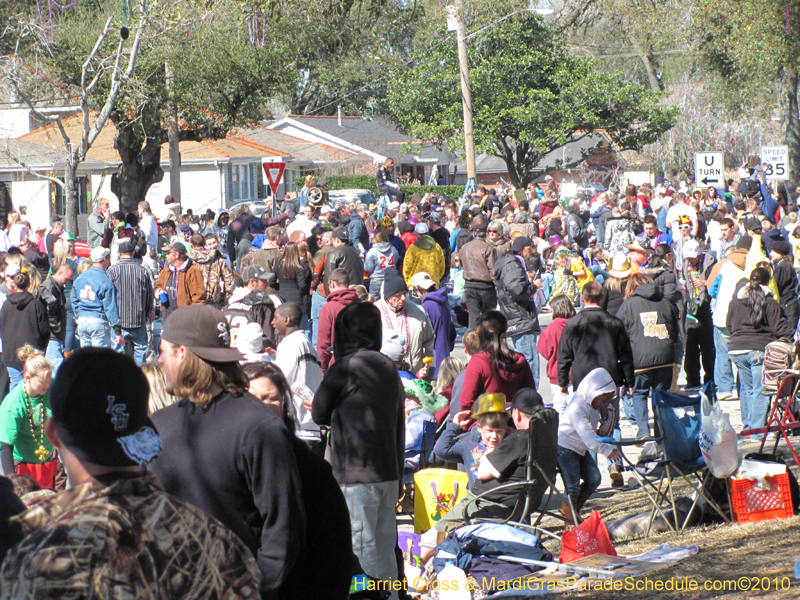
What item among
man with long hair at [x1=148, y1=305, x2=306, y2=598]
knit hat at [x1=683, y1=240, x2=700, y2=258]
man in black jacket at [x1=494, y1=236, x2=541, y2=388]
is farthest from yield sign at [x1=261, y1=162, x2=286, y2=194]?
man with long hair at [x1=148, y1=305, x2=306, y2=598]

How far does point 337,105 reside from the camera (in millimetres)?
68750

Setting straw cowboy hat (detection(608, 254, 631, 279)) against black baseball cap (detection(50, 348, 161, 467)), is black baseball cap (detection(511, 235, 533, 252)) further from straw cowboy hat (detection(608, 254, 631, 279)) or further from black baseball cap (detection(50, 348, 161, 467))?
black baseball cap (detection(50, 348, 161, 467))

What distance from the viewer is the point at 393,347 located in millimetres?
8570

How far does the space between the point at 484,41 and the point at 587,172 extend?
18384 mm

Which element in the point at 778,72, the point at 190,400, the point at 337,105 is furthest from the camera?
the point at 337,105

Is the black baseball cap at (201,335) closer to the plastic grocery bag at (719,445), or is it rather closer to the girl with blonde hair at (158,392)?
the girl with blonde hair at (158,392)

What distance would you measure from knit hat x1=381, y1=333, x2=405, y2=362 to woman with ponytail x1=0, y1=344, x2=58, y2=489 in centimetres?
295

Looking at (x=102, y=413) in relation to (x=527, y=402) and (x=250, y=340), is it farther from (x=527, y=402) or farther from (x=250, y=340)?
(x=250, y=340)

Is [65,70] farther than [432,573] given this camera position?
Yes

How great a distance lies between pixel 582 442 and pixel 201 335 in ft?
14.8

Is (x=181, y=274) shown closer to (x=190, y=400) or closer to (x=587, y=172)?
(x=190, y=400)

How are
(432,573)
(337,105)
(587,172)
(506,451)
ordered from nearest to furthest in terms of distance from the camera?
(432,573)
(506,451)
(587,172)
(337,105)

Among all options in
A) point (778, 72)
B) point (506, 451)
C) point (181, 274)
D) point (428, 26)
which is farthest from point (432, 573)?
point (428, 26)

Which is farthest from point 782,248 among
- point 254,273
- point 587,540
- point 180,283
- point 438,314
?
point 180,283
